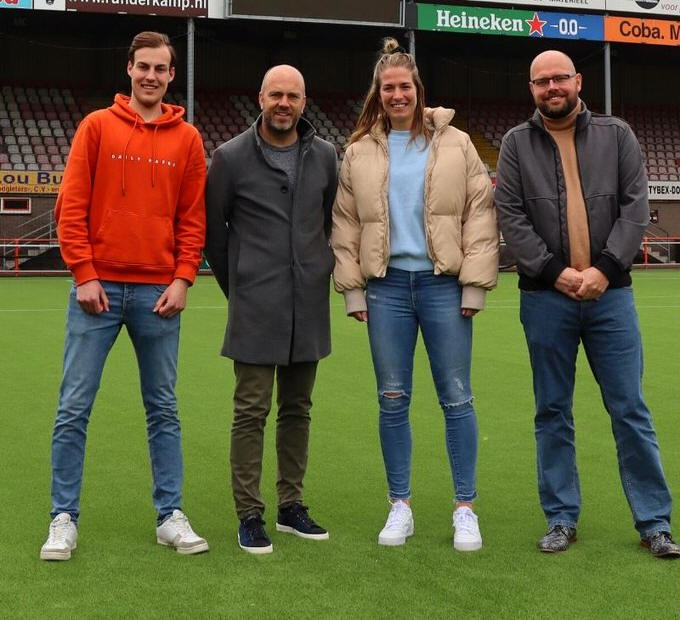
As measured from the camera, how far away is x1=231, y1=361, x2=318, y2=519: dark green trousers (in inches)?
150

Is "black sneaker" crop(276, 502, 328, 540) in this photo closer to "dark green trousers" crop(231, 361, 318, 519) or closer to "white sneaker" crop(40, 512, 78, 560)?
"dark green trousers" crop(231, 361, 318, 519)

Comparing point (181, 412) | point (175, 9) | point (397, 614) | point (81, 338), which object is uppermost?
point (175, 9)

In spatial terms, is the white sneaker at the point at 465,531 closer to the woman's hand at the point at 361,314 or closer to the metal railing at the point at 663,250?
the woman's hand at the point at 361,314

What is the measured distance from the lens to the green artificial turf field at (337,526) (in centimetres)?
314

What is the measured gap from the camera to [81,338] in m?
3.65

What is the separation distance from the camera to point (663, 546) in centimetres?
356

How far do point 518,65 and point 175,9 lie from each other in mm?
13596

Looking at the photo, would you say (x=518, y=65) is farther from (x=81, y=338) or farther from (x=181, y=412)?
(x=81, y=338)

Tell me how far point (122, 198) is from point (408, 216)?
106 cm

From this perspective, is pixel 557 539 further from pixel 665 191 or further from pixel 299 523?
pixel 665 191

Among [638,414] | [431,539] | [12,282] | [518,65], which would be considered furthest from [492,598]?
[518,65]

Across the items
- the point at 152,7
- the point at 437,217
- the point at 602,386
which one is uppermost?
the point at 152,7

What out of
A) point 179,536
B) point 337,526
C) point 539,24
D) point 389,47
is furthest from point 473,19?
point 179,536

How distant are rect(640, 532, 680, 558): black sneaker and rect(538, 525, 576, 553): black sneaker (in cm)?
29
